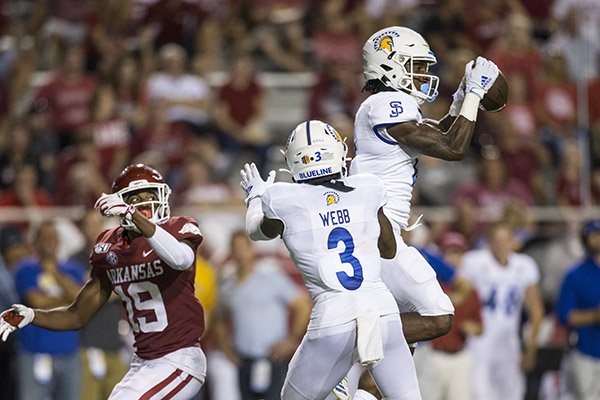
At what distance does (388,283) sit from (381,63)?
4.03 feet

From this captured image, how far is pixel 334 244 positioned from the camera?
6824 mm

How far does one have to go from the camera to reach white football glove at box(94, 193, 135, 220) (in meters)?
6.83

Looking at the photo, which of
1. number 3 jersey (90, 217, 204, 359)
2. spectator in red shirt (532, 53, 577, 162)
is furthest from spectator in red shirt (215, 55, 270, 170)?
number 3 jersey (90, 217, 204, 359)

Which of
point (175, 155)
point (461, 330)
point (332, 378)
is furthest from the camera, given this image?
point (175, 155)

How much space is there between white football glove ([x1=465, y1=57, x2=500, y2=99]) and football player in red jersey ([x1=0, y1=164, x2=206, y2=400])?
5.68 ft

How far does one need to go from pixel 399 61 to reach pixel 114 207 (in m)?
1.83

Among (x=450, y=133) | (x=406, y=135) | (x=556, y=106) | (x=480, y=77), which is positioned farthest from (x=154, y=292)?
(x=556, y=106)

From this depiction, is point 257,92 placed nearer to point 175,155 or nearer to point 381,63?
point 175,155

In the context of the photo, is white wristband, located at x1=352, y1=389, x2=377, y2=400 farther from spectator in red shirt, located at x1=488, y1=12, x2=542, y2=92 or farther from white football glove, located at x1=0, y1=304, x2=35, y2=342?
spectator in red shirt, located at x1=488, y1=12, x2=542, y2=92

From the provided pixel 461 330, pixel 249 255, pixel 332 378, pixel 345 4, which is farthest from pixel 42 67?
pixel 332 378

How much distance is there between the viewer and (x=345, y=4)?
15.3 meters

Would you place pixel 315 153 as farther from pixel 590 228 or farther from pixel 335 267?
pixel 590 228

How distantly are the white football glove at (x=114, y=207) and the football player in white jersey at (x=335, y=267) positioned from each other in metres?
0.69

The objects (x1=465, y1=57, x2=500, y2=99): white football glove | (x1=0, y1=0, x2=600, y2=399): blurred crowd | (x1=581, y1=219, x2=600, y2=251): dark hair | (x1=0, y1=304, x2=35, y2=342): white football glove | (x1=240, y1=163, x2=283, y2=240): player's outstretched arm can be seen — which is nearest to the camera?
(x1=240, y1=163, x2=283, y2=240): player's outstretched arm
